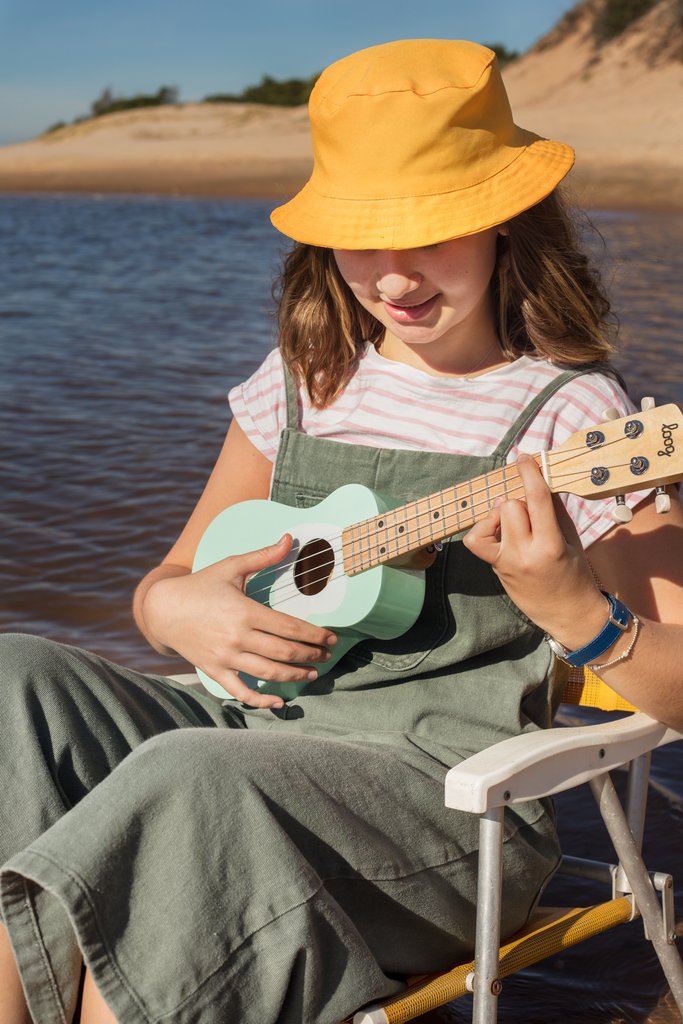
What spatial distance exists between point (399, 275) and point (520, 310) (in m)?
0.29

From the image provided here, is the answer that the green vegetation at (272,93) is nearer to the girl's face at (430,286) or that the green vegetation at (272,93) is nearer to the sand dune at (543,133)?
the sand dune at (543,133)

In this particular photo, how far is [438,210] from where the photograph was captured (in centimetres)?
201

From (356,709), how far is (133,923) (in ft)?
2.04

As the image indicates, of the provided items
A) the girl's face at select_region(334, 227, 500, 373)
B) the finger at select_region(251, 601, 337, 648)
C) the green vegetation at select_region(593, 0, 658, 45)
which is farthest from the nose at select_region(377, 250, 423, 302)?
the green vegetation at select_region(593, 0, 658, 45)

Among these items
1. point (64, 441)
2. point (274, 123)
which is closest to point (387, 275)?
point (64, 441)

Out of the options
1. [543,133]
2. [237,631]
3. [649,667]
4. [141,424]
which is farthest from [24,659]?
[543,133]

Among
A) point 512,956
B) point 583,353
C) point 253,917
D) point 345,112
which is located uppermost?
point 345,112

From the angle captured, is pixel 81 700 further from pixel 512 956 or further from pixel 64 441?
pixel 64 441

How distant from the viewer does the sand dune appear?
2622cm

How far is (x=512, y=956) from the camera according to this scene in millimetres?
1987

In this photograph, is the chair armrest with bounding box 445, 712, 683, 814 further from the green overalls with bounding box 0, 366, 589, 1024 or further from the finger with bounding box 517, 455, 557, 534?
the finger with bounding box 517, 455, 557, 534

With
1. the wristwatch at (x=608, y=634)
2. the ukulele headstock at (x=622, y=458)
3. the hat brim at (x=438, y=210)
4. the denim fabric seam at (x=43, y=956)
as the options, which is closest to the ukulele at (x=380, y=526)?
the ukulele headstock at (x=622, y=458)

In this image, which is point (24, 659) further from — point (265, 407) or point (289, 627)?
point (265, 407)

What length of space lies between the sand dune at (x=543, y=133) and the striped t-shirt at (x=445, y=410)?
68.9 ft
